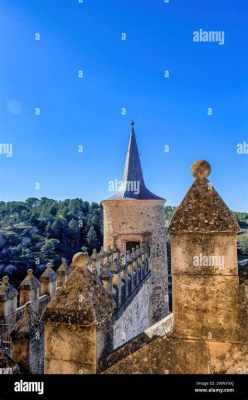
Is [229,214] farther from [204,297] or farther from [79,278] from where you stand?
[79,278]

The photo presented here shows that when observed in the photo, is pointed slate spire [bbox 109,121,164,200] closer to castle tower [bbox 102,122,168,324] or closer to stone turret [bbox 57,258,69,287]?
castle tower [bbox 102,122,168,324]

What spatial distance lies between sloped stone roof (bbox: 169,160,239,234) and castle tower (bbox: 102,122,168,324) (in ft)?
58.7

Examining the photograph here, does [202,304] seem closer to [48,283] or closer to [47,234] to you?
[48,283]

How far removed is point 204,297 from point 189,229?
61 cm

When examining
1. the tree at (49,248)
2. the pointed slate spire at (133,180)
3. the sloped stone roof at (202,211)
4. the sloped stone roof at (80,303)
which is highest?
A: the pointed slate spire at (133,180)

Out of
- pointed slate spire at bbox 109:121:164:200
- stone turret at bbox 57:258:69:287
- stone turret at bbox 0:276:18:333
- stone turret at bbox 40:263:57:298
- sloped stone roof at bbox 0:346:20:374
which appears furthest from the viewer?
pointed slate spire at bbox 109:121:164:200

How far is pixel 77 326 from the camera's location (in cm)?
315

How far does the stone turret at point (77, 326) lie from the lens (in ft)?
10.2

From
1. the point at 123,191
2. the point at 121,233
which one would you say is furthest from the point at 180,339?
the point at 123,191

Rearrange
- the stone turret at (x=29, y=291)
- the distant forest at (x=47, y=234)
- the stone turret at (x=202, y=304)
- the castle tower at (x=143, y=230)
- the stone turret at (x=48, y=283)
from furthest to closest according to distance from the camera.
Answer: the distant forest at (x=47, y=234) → the castle tower at (x=143, y=230) → the stone turret at (x=48, y=283) → the stone turret at (x=29, y=291) → the stone turret at (x=202, y=304)

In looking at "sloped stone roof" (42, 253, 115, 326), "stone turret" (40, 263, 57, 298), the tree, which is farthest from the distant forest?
"sloped stone roof" (42, 253, 115, 326)

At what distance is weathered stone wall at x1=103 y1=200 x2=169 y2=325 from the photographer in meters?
21.1

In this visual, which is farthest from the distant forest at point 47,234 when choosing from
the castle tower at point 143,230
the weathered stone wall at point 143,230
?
the weathered stone wall at point 143,230

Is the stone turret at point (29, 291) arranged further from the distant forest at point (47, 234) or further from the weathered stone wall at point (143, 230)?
the distant forest at point (47, 234)
